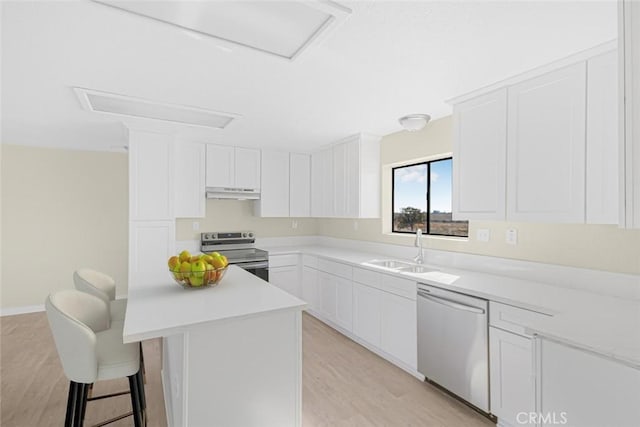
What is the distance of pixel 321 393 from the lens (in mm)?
2449

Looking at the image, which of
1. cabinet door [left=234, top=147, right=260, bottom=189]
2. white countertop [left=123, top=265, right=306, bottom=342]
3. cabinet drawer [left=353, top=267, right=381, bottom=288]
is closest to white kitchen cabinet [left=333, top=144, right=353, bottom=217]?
cabinet drawer [left=353, top=267, right=381, bottom=288]

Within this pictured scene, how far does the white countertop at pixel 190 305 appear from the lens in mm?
1390

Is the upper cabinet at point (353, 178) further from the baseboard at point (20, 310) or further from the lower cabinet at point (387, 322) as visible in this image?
the baseboard at point (20, 310)

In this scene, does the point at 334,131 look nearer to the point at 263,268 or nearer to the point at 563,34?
the point at 263,268

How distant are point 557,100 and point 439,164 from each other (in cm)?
145

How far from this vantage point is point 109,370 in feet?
5.23

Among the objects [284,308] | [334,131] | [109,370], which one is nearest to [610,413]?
[284,308]

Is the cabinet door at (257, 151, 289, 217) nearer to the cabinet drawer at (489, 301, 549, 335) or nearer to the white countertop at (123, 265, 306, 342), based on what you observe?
the white countertop at (123, 265, 306, 342)

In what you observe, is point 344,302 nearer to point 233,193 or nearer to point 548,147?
point 233,193

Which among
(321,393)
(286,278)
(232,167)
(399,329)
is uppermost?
(232,167)

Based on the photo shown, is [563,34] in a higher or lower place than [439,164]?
higher

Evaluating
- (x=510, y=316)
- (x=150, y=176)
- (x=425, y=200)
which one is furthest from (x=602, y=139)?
(x=150, y=176)

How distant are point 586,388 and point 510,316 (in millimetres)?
736

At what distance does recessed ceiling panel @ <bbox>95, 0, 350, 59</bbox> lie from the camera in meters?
1.35
